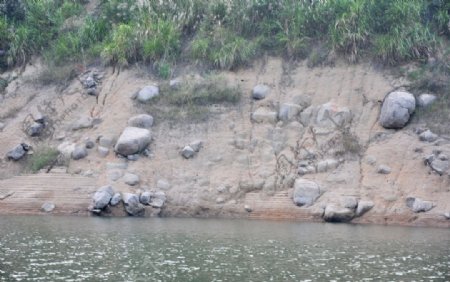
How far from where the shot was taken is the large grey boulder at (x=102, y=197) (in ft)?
88.3

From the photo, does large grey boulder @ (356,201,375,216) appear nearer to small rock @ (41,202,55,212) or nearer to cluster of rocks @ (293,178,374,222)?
cluster of rocks @ (293,178,374,222)

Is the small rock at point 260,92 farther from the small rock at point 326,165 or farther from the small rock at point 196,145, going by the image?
the small rock at point 326,165

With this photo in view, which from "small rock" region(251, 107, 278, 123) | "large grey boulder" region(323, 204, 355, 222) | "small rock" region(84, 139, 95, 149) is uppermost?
"small rock" region(251, 107, 278, 123)

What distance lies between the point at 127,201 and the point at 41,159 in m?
4.12

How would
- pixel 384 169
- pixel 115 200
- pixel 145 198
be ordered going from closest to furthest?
pixel 115 200
pixel 145 198
pixel 384 169

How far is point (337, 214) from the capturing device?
26344 mm

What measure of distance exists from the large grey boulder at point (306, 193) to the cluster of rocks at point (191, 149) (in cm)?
414

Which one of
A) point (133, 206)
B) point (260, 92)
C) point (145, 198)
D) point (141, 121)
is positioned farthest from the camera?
point (260, 92)

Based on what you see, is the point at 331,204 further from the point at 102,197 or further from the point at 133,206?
the point at 102,197

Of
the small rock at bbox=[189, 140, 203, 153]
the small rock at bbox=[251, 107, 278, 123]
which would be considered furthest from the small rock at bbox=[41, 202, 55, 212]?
the small rock at bbox=[251, 107, 278, 123]

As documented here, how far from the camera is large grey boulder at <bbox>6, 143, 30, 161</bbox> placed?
29.5 m

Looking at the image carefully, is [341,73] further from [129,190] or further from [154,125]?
[129,190]

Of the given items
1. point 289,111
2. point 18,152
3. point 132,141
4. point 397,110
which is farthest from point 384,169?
point 18,152

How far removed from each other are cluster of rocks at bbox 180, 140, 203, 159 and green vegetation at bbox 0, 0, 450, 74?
418cm
